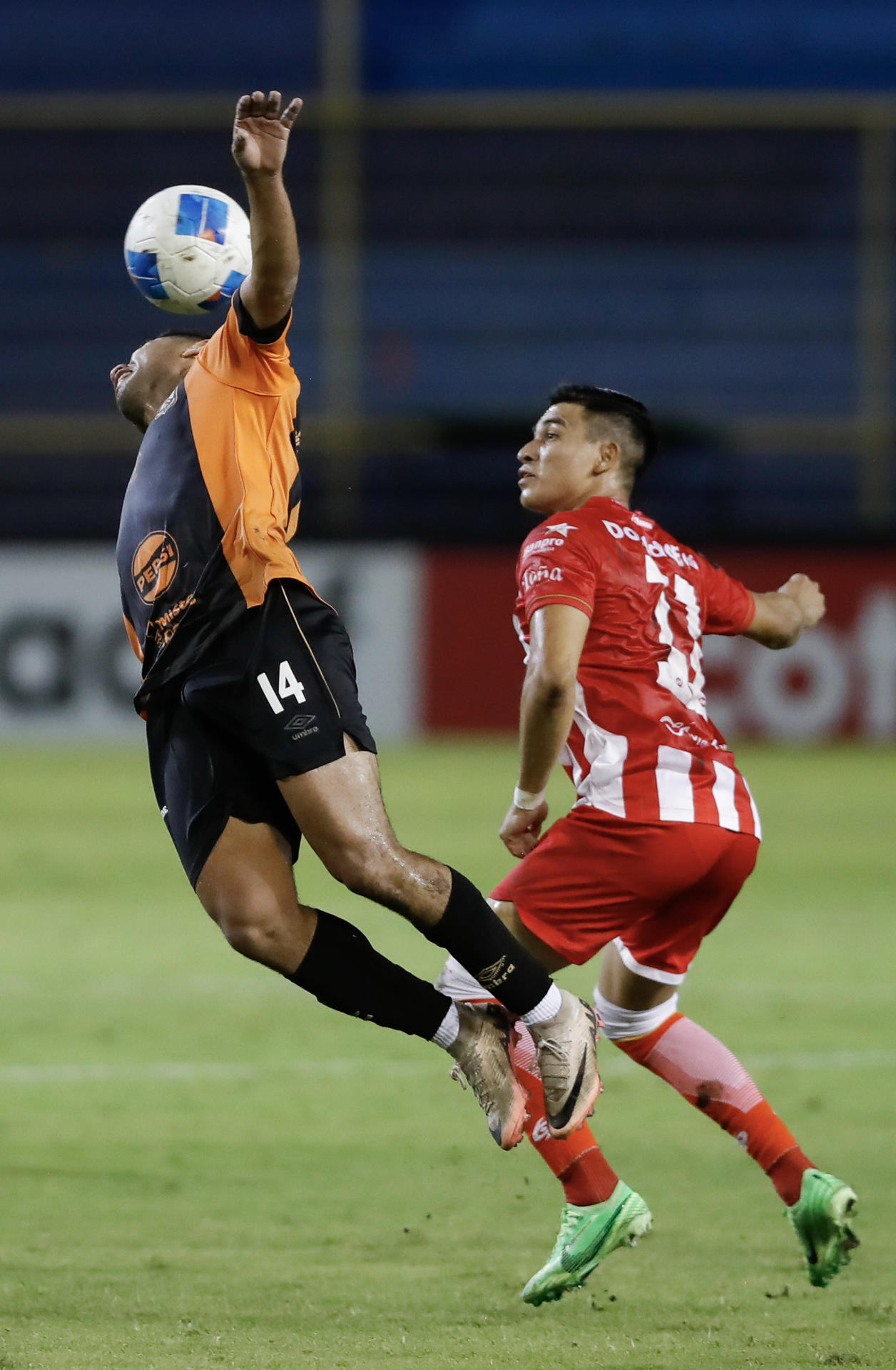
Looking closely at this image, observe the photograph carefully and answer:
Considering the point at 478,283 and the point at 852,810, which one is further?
the point at 478,283

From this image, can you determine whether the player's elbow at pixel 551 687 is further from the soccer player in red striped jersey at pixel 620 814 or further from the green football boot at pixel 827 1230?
the green football boot at pixel 827 1230

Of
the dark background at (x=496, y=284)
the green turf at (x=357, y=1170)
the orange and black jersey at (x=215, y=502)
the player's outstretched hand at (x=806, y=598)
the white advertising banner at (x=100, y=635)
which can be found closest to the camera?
the green turf at (x=357, y=1170)

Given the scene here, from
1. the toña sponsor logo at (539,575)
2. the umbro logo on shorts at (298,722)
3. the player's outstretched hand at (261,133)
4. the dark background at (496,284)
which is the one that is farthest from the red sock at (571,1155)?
the dark background at (496,284)

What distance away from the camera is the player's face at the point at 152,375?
4.73m

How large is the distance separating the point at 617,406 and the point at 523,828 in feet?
3.41

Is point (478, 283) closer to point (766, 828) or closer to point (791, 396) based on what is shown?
point (791, 396)

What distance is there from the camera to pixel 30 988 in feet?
25.2

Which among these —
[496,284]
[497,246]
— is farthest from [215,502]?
[497,246]

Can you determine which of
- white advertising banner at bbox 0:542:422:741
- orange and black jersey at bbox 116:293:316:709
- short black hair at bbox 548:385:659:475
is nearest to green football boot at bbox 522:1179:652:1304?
orange and black jersey at bbox 116:293:316:709

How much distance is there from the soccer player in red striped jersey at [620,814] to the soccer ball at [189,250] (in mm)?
897

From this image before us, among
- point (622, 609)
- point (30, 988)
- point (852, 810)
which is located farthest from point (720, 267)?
point (622, 609)

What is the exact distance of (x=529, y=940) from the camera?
14.4 feet

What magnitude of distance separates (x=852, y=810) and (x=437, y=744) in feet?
15.8

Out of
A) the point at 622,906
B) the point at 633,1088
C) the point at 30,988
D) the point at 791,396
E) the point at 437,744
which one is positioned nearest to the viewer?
the point at 622,906
